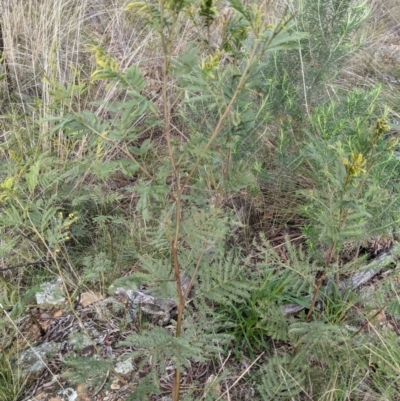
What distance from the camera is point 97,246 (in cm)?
174

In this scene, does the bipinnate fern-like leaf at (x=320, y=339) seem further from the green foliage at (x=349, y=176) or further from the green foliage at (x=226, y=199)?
the green foliage at (x=349, y=176)

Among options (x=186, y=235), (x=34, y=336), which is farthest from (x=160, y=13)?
(x=34, y=336)

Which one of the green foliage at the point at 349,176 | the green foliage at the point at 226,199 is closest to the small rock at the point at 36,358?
the green foliage at the point at 226,199

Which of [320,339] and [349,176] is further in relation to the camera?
[320,339]

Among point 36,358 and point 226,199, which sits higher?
point 226,199

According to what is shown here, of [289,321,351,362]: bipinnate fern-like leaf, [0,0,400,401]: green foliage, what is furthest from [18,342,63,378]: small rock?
[289,321,351,362]: bipinnate fern-like leaf

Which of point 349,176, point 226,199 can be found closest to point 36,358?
point 226,199

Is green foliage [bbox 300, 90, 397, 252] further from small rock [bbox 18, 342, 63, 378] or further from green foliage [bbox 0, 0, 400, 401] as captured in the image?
small rock [bbox 18, 342, 63, 378]

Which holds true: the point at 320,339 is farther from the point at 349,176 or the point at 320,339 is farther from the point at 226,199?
the point at 226,199

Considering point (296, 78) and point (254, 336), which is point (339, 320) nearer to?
point (254, 336)

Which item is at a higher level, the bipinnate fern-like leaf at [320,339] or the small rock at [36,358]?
the bipinnate fern-like leaf at [320,339]

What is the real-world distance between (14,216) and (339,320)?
1.02 meters

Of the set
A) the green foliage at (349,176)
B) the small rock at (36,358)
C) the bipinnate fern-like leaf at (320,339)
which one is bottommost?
the small rock at (36,358)

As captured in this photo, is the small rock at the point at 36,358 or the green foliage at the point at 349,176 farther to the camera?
the small rock at the point at 36,358
